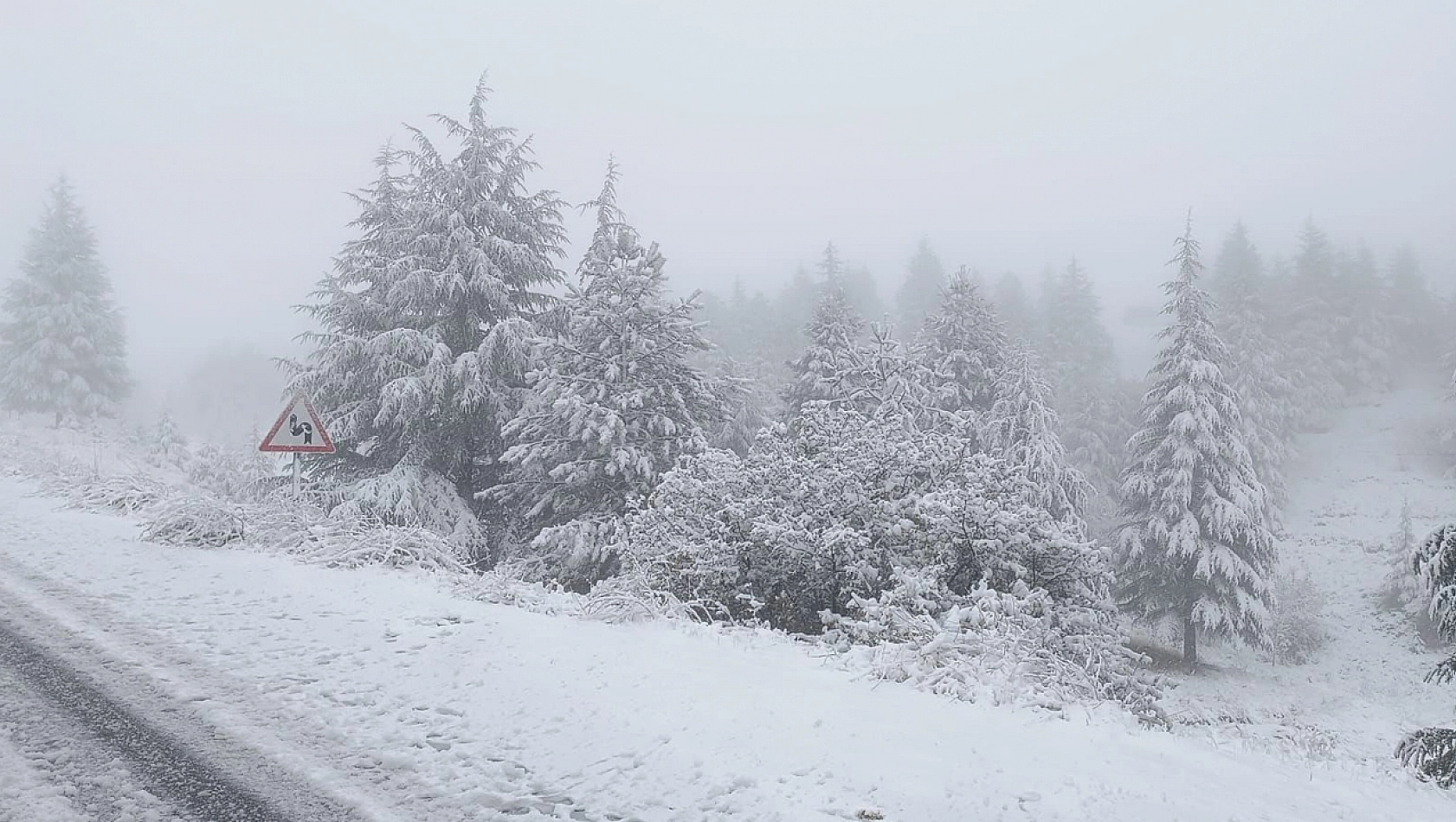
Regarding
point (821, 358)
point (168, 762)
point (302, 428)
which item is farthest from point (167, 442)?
point (168, 762)

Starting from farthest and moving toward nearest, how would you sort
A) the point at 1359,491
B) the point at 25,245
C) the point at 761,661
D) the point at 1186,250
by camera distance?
the point at 1359,491, the point at 25,245, the point at 1186,250, the point at 761,661

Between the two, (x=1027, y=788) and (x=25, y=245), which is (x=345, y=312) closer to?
(x=1027, y=788)

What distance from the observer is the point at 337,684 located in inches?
237

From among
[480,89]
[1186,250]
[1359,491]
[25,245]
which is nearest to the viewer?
[480,89]

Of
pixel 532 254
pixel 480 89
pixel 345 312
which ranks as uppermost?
pixel 480 89

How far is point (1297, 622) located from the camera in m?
29.0

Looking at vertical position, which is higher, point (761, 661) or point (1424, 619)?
point (761, 661)

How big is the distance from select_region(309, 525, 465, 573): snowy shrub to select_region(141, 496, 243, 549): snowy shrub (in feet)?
5.03

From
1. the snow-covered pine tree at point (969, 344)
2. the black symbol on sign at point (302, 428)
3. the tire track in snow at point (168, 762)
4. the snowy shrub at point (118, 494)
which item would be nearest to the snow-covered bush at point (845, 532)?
the black symbol on sign at point (302, 428)

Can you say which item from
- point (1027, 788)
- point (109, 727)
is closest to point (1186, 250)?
point (1027, 788)

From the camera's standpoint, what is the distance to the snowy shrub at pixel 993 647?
6.36 m

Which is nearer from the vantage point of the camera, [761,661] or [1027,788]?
[1027,788]

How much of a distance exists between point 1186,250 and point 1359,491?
27.8m

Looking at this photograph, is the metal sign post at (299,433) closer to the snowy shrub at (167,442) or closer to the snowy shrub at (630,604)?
the snowy shrub at (630,604)
